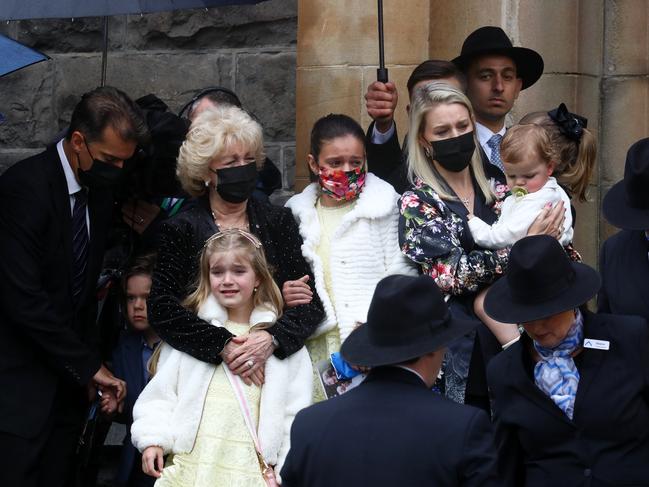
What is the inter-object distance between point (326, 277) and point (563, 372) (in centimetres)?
141

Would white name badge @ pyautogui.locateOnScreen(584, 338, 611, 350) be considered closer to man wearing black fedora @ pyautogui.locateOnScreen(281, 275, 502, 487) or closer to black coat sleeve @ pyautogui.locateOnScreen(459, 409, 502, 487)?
man wearing black fedora @ pyautogui.locateOnScreen(281, 275, 502, 487)

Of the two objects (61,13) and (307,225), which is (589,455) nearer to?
(307,225)

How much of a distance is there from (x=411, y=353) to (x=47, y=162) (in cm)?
A: 240

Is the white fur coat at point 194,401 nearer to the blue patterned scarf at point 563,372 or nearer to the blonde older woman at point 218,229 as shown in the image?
the blonde older woman at point 218,229

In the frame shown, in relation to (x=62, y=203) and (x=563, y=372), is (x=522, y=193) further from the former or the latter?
(x=62, y=203)

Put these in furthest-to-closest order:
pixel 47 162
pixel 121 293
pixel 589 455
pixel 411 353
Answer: pixel 121 293
pixel 47 162
pixel 589 455
pixel 411 353

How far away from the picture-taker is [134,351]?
6305 millimetres

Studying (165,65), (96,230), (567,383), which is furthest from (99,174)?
(567,383)

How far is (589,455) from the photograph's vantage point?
15.6 feet

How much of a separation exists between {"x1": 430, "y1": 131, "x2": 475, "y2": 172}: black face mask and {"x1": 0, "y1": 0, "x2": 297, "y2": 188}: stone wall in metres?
1.86

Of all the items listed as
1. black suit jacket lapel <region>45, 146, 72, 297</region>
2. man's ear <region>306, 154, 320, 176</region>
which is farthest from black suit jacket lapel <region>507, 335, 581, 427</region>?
black suit jacket lapel <region>45, 146, 72, 297</region>

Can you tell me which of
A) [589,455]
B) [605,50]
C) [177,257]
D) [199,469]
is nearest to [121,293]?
[177,257]

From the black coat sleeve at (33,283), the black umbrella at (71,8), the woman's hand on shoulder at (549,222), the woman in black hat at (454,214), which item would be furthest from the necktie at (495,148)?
the black coat sleeve at (33,283)

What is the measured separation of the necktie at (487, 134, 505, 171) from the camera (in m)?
6.47
